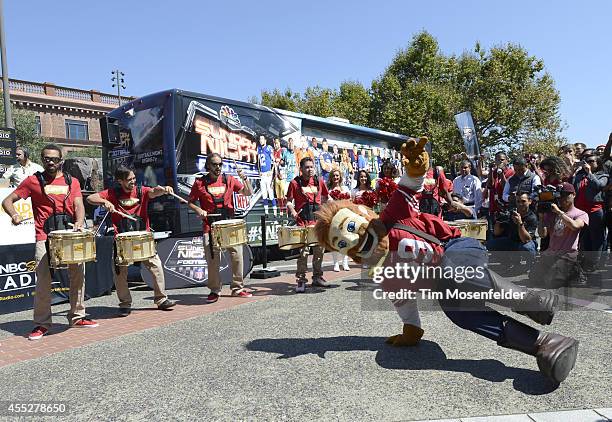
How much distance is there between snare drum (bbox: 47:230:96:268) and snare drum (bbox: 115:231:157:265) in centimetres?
44

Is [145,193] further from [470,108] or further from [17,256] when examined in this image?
[470,108]

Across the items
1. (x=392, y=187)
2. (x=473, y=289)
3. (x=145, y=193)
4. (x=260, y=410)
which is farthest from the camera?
(x=145, y=193)

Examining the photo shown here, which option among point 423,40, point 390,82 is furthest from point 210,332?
point 423,40

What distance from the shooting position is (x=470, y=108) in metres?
31.0

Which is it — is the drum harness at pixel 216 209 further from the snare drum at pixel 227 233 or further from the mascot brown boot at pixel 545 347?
the mascot brown boot at pixel 545 347

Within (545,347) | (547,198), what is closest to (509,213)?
(547,198)

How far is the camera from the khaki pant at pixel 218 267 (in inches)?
261

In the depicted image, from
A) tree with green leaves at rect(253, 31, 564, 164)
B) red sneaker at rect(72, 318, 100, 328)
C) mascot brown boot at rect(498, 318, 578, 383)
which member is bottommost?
red sneaker at rect(72, 318, 100, 328)

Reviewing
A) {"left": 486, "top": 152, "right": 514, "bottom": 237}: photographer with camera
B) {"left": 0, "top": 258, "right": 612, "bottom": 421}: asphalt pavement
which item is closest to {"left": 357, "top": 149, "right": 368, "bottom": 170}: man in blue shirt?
{"left": 486, "top": 152, "right": 514, "bottom": 237}: photographer with camera

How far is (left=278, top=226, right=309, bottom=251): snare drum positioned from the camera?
684cm

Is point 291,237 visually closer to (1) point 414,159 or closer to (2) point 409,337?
(2) point 409,337

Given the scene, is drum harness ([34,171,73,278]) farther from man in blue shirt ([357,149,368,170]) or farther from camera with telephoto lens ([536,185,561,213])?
man in blue shirt ([357,149,368,170])

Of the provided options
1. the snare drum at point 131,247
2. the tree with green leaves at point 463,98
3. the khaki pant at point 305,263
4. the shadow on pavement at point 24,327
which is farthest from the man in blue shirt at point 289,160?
the tree with green leaves at point 463,98

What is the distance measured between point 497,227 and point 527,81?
2782cm
